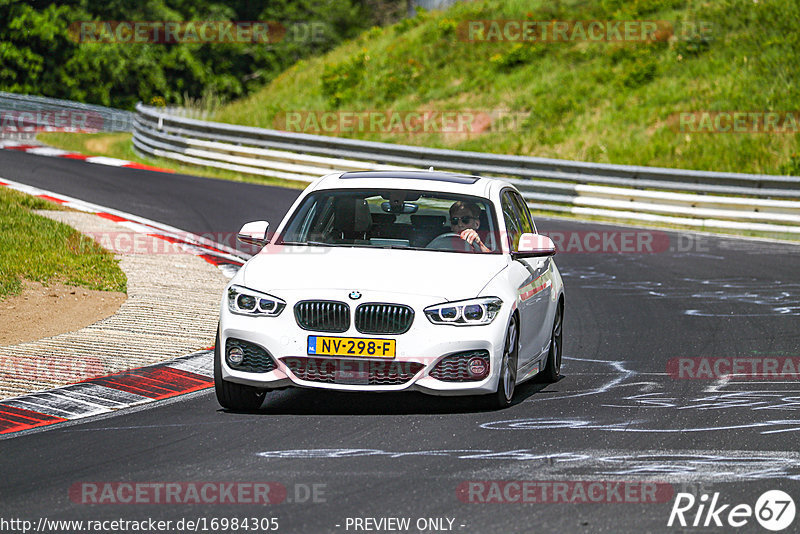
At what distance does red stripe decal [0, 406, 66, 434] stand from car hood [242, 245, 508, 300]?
1.52 m

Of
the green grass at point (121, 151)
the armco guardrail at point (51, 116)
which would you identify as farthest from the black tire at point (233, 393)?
the armco guardrail at point (51, 116)

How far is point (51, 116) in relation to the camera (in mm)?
39156

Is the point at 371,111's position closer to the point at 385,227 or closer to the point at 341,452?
the point at 385,227

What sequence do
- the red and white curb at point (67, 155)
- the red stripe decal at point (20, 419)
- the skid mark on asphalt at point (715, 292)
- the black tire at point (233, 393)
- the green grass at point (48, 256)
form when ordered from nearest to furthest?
the red stripe decal at point (20, 419)
the black tire at point (233, 393)
the green grass at point (48, 256)
the skid mark on asphalt at point (715, 292)
the red and white curb at point (67, 155)

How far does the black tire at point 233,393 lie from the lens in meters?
8.25

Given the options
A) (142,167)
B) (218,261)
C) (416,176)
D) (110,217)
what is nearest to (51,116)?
(142,167)

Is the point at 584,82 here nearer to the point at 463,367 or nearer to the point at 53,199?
the point at 53,199

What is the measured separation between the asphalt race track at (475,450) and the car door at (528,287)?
39 centimetres

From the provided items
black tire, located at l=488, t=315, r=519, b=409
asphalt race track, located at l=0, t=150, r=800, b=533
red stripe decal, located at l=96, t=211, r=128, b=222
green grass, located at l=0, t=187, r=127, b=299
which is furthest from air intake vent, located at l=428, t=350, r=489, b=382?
red stripe decal, located at l=96, t=211, r=128, b=222

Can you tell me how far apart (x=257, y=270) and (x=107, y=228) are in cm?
947

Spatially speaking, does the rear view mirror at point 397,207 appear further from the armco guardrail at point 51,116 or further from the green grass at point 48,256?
the armco guardrail at point 51,116

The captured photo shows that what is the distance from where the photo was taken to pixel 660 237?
2122 cm

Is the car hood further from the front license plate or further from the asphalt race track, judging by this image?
the asphalt race track

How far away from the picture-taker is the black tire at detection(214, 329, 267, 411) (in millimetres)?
8250
